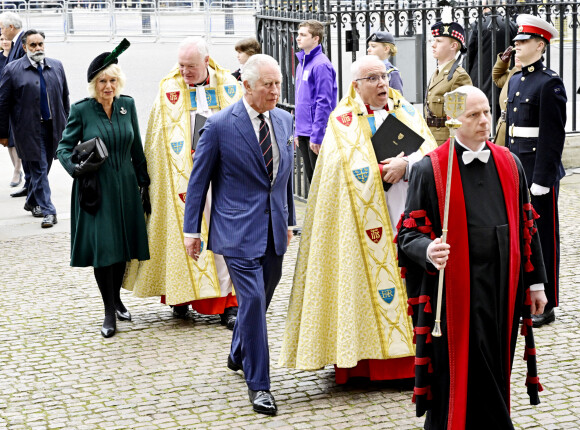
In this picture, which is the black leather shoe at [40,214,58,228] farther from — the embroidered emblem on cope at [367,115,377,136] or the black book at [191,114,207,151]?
the embroidered emblem on cope at [367,115,377,136]

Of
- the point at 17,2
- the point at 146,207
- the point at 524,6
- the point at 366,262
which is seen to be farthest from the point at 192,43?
the point at 17,2

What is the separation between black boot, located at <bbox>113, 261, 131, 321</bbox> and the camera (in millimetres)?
7297

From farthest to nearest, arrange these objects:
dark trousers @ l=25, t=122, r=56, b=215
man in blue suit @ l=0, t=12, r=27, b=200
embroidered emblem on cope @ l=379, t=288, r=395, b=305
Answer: man in blue suit @ l=0, t=12, r=27, b=200 → dark trousers @ l=25, t=122, r=56, b=215 → embroidered emblem on cope @ l=379, t=288, r=395, b=305

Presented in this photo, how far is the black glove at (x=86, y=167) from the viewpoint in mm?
6816

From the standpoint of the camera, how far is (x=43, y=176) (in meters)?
10.8

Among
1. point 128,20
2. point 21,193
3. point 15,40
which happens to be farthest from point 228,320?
point 128,20

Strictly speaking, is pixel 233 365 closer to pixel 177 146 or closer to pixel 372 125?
pixel 372 125

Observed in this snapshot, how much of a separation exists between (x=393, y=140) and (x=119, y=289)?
2.64 m

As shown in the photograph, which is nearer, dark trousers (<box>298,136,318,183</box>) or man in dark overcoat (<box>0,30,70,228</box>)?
dark trousers (<box>298,136,318,183</box>)

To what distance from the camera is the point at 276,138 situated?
5.88 m

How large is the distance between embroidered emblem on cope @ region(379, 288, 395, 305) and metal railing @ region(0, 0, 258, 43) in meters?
25.0

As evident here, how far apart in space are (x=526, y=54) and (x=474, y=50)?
5.74 m

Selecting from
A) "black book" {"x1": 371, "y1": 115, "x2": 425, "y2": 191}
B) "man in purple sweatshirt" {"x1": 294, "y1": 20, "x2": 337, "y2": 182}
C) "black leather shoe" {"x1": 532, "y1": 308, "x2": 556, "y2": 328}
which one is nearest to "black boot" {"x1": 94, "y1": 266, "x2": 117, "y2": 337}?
"black book" {"x1": 371, "y1": 115, "x2": 425, "y2": 191}

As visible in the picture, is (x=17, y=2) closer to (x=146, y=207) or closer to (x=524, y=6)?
(x=524, y=6)
